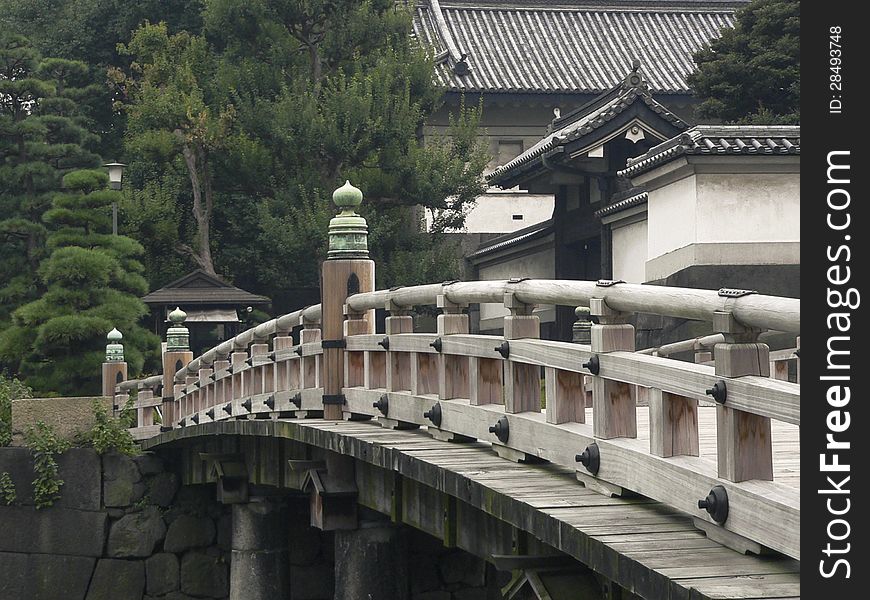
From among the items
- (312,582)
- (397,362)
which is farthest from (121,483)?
(397,362)

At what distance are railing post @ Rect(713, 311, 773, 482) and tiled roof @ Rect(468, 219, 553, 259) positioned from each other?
20.5 meters

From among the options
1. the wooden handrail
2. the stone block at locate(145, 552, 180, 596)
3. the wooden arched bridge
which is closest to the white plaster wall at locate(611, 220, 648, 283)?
the stone block at locate(145, 552, 180, 596)

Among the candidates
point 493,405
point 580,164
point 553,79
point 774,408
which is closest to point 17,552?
point 580,164

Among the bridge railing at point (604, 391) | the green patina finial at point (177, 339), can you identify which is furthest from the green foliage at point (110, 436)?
the bridge railing at point (604, 391)

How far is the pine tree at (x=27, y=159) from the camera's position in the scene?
29.6m

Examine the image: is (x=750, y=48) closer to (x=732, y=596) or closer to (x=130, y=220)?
(x=130, y=220)

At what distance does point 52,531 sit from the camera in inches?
763

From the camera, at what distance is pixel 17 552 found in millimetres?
19234

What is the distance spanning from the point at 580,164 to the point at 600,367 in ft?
55.9

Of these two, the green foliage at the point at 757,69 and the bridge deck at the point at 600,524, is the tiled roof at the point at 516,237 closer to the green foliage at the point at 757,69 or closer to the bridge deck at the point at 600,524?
the green foliage at the point at 757,69

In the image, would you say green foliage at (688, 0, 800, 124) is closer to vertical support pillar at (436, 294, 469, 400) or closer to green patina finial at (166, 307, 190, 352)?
green patina finial at (166, 307, 190, 352)

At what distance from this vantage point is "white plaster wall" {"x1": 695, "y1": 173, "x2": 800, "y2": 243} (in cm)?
1800

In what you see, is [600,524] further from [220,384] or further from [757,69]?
[757,69]

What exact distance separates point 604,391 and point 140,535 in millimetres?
14376
